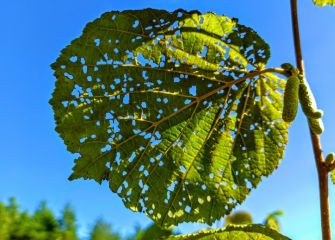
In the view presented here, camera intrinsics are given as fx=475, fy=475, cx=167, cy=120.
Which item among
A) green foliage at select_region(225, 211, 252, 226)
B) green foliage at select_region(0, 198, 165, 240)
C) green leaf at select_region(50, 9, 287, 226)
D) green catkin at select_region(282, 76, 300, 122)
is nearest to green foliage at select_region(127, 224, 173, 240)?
green foliage at select_region(0, 198, 165, 240)

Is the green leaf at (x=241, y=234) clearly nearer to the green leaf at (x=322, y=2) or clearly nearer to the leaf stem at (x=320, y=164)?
the leaf stem at (x=320, y=164)

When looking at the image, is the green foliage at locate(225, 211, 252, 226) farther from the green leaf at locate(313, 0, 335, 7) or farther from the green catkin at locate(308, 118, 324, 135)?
the green catkin at locate(308, 118, 324, 135)

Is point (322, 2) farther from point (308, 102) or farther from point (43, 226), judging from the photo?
point (43, 226)

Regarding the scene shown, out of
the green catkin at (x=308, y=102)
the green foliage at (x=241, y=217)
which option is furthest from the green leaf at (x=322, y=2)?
the green foliage at (x=241, y=217)

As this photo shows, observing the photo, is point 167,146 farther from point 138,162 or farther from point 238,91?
point 238,91

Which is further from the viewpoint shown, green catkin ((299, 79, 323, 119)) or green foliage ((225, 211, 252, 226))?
green foliage ((225, 211, 252, 226))

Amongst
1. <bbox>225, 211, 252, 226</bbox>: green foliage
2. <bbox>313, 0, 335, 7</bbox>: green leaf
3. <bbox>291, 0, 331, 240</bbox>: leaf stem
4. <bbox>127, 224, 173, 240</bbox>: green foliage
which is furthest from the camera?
<bbox>127, 224, 173, 240</bbox>: green foliage

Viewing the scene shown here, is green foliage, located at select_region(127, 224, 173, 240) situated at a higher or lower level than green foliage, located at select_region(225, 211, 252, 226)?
higher

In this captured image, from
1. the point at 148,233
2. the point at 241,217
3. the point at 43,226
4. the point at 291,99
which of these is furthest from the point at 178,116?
the point at 43,226

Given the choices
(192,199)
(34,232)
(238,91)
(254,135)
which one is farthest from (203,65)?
(34,232)
